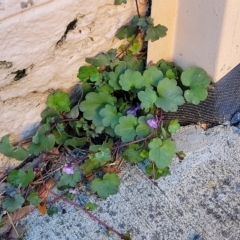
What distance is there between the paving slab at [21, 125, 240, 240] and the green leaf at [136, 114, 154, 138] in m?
0.14

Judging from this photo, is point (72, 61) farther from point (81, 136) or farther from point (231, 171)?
point (231, 171)

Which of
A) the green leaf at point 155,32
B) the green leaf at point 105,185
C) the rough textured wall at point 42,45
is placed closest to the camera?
the rough textured wall at point 42,45

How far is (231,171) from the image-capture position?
5.16ft

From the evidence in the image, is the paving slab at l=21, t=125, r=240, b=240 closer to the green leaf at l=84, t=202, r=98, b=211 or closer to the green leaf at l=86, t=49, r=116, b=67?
the green leaf at l=84, t=202, r=98, b=211

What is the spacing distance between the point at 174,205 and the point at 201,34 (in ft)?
1.96

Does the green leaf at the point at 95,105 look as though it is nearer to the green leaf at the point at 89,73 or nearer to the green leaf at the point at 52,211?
the green leaf at the point at 89,73

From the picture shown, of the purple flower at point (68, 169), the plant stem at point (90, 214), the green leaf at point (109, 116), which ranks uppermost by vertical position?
the green leaf at point (109, 116)

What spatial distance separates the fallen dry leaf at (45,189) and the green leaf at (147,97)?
1.38 ft

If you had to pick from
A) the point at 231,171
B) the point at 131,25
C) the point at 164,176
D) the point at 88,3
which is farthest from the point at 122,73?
the point at 231,171

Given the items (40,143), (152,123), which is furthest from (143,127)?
(40,143)

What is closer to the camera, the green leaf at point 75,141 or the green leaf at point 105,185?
the green leaf at point 105,185

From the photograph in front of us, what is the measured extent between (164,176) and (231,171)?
23 centimetres

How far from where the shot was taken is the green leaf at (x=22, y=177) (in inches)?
62.3

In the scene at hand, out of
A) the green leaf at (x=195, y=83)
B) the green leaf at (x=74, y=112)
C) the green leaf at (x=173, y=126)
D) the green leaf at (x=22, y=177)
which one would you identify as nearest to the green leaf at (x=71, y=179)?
the green leaf at (x=22, y=177)
